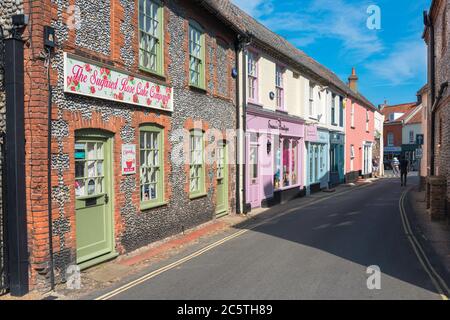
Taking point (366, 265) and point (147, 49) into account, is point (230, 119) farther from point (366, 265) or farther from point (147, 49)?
point (366, 265)

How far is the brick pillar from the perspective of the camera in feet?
40.3

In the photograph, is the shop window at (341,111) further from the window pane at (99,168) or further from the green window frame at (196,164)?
the window pane at (99,168)

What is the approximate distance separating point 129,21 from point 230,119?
591 centimetres

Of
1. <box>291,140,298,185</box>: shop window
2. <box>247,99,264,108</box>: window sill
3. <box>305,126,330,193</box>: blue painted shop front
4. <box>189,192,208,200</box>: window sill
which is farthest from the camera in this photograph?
<box>305,126,330,193</box>: blue painted shop front

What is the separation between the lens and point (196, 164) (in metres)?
11.6

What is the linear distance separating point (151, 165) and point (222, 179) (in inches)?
172

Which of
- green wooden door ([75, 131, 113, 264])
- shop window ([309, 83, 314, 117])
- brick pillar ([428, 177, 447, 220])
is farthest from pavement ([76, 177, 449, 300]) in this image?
shop window ([309, 83, 314, 117])

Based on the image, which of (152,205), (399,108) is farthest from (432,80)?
(399,108)

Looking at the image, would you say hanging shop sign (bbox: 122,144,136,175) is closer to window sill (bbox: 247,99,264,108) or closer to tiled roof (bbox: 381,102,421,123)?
window sill (bbox: 247,99,264,108)

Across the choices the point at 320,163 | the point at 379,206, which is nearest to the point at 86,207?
the point at 379,206

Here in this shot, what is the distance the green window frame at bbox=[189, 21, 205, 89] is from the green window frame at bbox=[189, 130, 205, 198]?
4.79ft

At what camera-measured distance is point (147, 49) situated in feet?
30.2

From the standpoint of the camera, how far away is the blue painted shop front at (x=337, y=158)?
26.0 m

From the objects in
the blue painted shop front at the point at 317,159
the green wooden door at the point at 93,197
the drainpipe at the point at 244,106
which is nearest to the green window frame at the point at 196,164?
the drainpipe at the point at 244,106
